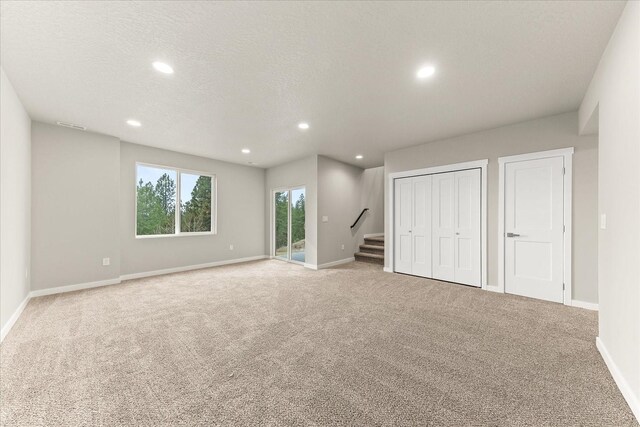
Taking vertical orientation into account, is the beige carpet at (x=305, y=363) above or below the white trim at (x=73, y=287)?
below

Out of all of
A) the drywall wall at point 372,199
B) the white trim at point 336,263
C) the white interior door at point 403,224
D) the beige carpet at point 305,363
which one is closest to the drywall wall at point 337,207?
the white trim at point 336,263

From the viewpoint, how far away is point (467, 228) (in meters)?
4.36

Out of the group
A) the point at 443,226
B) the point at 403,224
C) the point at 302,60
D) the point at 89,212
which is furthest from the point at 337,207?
the point at 89,212

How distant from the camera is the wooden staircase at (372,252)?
6.39 m

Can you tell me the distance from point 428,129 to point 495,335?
310cm

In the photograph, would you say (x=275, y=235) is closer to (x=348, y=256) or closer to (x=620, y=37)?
(x=348, y=256)

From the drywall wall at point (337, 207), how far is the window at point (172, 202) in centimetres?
279

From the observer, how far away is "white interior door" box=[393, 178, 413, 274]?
16.9 feet

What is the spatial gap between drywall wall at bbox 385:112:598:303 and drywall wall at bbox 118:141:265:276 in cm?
478

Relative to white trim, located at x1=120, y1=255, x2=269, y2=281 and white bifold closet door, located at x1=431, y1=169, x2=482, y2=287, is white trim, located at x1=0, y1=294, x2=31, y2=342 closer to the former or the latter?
white trim, located at x1=120, y1=255, x2=269, y2=281

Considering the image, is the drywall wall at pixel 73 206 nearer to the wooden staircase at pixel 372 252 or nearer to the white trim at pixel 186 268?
the white trim at pixel 186 268

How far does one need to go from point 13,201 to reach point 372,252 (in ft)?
21.4

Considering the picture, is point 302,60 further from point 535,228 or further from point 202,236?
point 202,236

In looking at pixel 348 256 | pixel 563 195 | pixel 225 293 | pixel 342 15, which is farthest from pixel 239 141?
pixel 563 195
